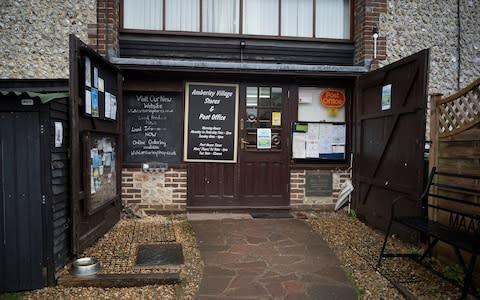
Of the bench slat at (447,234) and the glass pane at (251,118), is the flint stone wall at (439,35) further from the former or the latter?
the bench slat at (447,234)

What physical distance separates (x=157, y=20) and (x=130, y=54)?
789 mm

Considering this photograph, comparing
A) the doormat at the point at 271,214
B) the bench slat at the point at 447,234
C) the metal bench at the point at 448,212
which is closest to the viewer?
the bench slat at the point at 447,234

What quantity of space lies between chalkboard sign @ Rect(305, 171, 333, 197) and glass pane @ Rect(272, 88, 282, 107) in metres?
1.38

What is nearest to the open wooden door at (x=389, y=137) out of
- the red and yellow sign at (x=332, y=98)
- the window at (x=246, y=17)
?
the red and yellow sign at (x=332, y=98)

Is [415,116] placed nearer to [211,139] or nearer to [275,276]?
[275,276]

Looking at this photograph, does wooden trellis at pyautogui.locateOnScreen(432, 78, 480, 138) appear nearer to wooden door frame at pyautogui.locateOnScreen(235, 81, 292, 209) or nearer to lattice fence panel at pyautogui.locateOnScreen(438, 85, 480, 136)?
lattice fence panel at pyautogui.locateOnScreen(438, 85, 480, 136)

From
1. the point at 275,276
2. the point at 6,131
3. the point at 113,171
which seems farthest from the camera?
the point at 113,171

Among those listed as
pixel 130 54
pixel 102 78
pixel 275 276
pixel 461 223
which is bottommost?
pixel 275 276

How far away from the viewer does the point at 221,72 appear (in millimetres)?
6535

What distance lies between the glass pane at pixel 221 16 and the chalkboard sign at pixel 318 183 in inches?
119

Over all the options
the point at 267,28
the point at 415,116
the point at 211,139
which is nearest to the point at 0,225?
the point at 211,139

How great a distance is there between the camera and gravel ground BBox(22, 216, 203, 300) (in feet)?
12.0

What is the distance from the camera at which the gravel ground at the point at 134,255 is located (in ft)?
12.0

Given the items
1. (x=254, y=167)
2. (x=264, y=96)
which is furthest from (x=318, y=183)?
(x=264, y=96)
